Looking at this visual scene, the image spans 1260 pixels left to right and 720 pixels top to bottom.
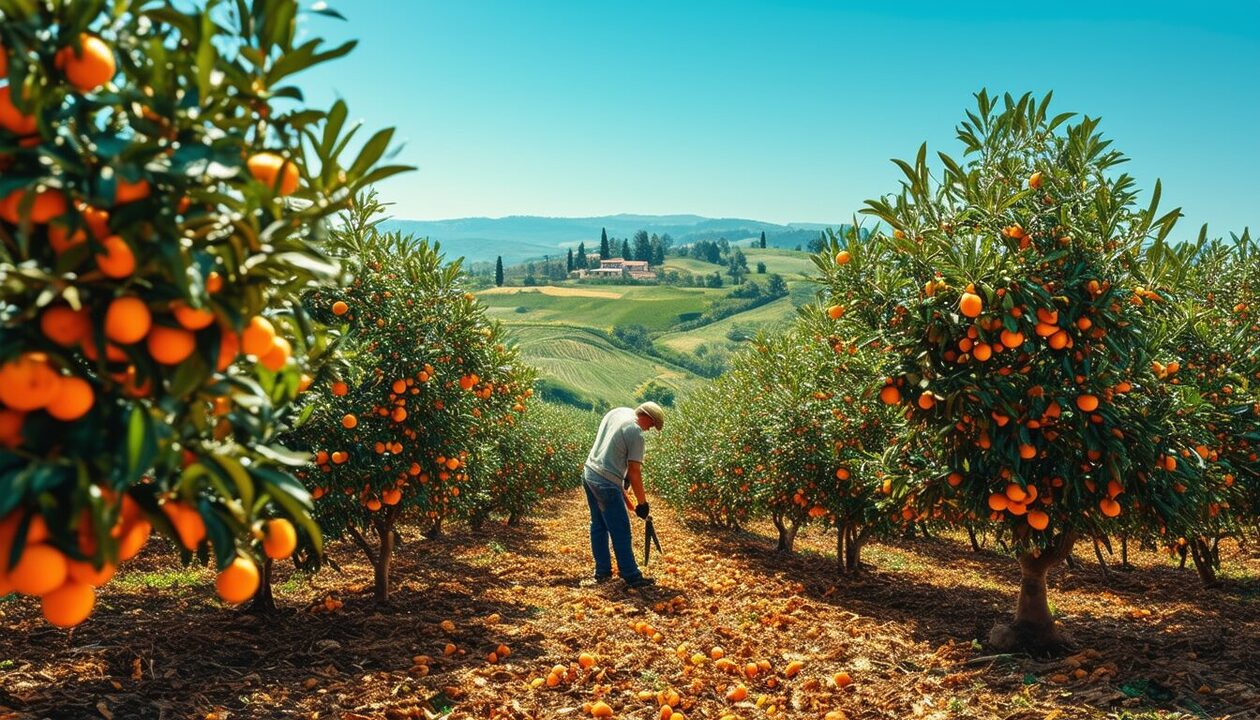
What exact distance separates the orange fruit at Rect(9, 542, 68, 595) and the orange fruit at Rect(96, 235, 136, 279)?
2.10 feet

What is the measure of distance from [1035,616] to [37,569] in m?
6.99

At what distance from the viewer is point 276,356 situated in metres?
2.03

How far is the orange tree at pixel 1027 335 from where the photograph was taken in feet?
17.5

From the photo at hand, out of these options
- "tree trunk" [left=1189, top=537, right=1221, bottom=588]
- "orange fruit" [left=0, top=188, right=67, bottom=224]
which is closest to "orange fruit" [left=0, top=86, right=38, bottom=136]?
"orange fruit" [left=0, top=188, right=67, bottom=224]

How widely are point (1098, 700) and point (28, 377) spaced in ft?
19.8

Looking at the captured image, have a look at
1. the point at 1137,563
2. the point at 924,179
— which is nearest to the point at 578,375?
the point at 1137,563

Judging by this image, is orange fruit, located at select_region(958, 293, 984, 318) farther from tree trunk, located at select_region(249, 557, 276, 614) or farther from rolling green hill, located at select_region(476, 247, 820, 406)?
rolling green hill, located at select_region(476, 247, 820, 406)

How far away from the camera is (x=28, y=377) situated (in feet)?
5.28

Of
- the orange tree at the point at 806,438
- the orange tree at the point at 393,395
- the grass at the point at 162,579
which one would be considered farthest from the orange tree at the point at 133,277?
the grass at the point at 162,579

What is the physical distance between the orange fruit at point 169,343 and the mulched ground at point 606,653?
12.3ft

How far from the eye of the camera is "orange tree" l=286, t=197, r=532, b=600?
668 centimetres

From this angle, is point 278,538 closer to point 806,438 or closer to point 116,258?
point 116,258

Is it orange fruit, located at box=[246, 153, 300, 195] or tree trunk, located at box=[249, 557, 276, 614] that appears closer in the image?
orange fruit, located at box=[246, 153, 300, 195]

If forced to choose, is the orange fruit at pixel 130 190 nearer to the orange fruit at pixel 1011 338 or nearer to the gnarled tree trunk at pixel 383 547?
the orange fruit at pixel 1011 338
